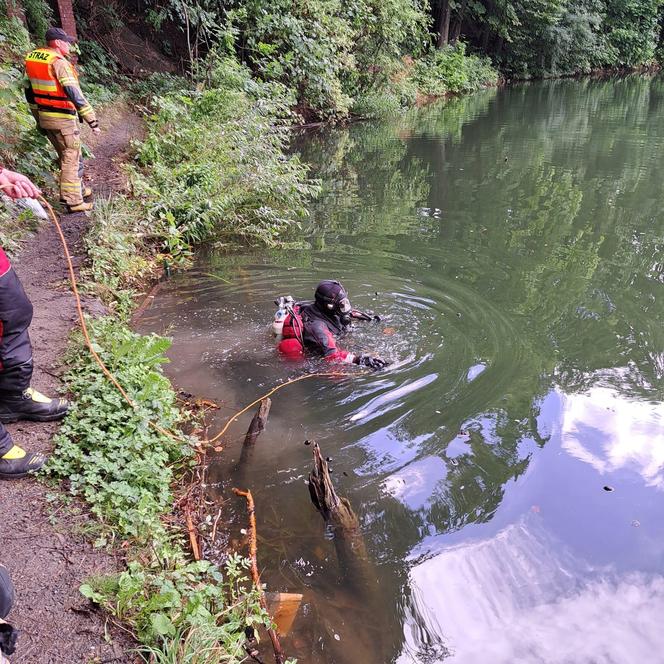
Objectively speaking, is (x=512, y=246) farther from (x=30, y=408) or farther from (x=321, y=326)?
(x=30, y=408)

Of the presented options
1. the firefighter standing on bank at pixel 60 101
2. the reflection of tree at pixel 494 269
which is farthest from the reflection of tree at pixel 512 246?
the firefighter standing on bank at pixel 60 101

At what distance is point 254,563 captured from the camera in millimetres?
3410

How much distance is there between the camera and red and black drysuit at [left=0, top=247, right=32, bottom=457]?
3347mm

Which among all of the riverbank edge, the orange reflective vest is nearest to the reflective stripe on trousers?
the orange reflective vest

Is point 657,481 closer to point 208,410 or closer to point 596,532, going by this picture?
point 596,532

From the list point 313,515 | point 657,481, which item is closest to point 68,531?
point 313,515

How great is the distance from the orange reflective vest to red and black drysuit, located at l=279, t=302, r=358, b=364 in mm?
4057

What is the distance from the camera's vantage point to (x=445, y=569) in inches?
142

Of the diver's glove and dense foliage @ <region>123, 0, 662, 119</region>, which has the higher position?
dense foliage @ <region>123, 0, 662, 119</region>

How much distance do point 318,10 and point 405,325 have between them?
1346 centimetres

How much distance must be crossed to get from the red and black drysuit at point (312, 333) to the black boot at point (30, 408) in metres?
2.49

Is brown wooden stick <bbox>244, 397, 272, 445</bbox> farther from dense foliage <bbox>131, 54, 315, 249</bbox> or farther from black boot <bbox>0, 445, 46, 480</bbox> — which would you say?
dense foliage <bbox>131, 54, 315, 249</bbox>

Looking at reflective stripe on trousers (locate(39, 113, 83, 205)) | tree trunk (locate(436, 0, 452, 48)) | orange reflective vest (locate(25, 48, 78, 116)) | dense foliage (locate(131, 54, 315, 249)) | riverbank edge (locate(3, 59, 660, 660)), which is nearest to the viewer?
riverbank edge (locate(3, 59, 660, 660))

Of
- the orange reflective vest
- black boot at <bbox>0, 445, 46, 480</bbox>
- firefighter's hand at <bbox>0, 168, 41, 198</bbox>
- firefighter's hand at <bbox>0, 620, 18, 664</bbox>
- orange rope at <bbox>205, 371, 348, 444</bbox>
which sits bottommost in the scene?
orange rope at <bbox>205, 371, 348, 444</bbox>
